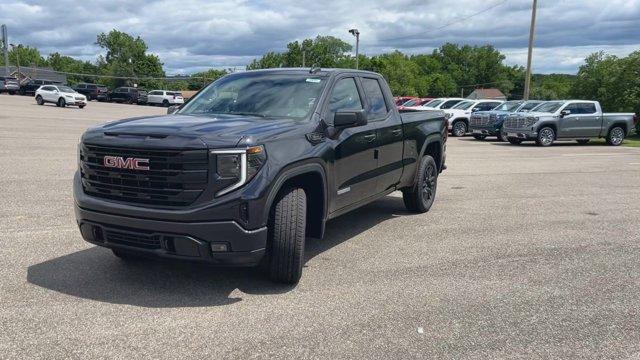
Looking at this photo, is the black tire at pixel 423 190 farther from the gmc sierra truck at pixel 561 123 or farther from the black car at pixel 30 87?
the black car at pixel 30 87

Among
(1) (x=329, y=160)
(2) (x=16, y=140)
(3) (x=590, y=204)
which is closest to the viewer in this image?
(1) (x=329, y=160)

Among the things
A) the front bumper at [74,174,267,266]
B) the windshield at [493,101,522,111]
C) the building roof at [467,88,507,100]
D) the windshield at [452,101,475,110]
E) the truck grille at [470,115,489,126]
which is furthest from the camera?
the building roof at [467,88,507,100]

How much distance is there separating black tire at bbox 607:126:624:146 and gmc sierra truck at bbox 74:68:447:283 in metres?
21.9

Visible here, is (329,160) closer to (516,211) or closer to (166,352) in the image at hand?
(166,352)

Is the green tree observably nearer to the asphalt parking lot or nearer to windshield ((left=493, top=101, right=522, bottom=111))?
windshield ((left=493, top=101, right=522, bottom=111))

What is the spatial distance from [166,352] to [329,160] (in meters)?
2.34

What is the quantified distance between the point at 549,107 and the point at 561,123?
1.03 meters

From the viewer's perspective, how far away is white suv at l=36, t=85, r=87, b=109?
3981 centimetres

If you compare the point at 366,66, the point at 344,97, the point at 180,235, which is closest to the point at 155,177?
the point at 180,235

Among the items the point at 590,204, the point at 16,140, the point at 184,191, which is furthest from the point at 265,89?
the point at 16,140

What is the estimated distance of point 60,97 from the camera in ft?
132

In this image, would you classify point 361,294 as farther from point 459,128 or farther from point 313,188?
point 459,128

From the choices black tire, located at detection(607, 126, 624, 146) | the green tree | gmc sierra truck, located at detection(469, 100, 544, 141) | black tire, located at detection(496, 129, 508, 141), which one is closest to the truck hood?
black tire, located at detection(496, 129, 508, 141)

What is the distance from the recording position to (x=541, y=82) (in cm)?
17212
